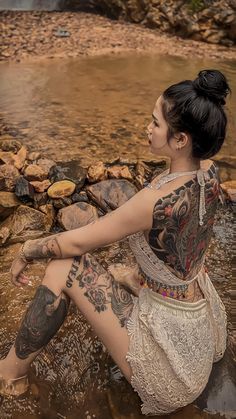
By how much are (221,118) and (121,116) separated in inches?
176

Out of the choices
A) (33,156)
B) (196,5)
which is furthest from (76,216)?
(196,5)

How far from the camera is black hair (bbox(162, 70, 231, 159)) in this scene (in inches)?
73.9

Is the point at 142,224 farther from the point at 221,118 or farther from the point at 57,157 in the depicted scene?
the point at 57,157

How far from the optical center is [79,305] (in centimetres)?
231

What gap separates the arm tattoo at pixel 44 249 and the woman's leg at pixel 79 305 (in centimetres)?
4

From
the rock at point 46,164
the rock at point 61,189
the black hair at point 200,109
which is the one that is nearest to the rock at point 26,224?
the rock at point 61,189

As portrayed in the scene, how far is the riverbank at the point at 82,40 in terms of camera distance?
947 centimetres

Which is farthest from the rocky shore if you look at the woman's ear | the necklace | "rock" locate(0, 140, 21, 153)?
the woman's ear

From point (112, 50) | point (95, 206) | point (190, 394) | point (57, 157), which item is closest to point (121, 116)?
point (57, 157)

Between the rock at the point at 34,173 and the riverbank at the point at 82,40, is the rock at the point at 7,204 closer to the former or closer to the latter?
the rock at the point at 34,173

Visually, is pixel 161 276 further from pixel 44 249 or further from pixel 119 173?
pixel 119 173

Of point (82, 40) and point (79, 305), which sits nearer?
point (79, 305)

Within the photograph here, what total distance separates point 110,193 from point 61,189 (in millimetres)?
447

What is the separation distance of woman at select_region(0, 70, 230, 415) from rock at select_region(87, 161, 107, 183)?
84.3 inches
